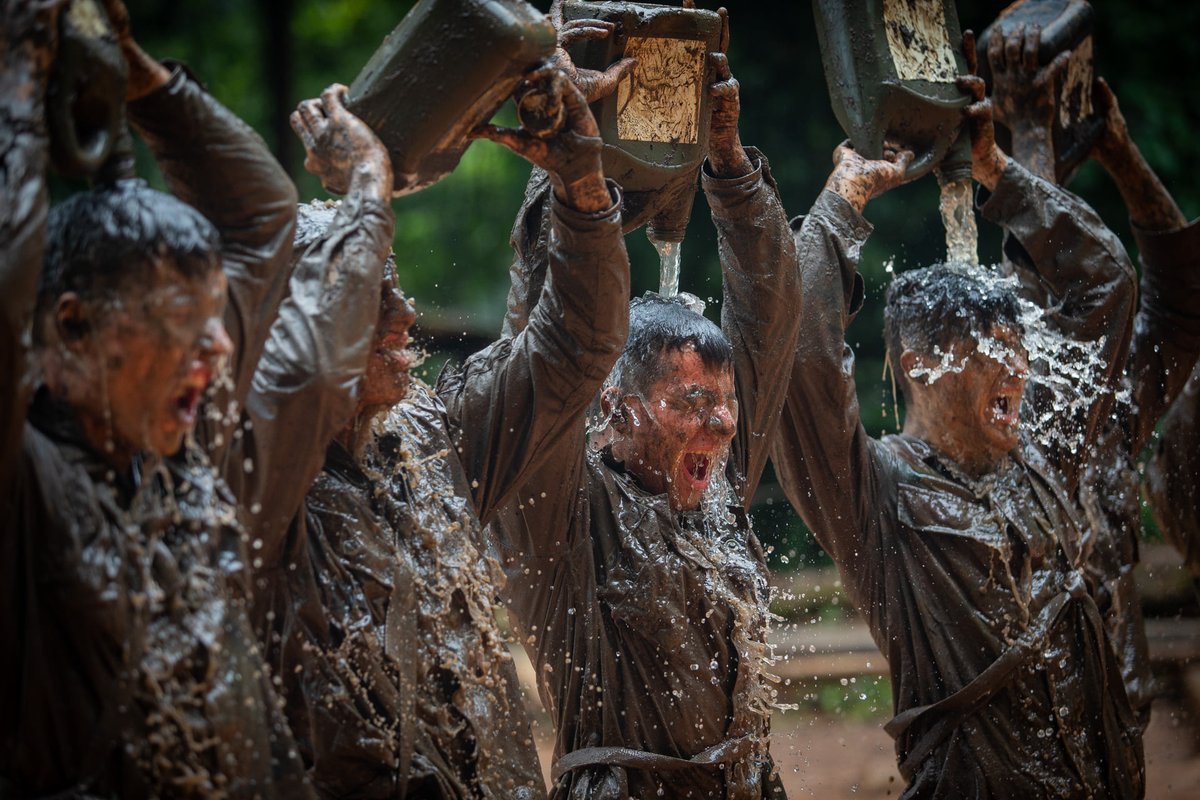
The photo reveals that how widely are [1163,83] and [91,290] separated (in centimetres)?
687

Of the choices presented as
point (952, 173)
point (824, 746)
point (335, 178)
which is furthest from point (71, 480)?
point (824, 746)

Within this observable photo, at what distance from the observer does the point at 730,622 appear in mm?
3539

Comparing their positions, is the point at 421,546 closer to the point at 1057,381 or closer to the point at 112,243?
the point at 112,243

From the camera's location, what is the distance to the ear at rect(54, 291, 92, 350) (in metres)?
2.32

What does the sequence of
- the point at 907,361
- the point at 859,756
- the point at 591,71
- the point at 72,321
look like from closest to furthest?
the point at 72,321 < the point at 591,71 < the point at 907,361 < the point at 859,756

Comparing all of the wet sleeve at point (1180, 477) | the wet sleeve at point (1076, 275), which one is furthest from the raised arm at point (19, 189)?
the wet sleeve at point (1180, 477)

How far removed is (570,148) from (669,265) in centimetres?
82

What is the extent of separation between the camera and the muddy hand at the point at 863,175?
4102 mm

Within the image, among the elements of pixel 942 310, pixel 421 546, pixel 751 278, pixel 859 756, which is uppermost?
pixel 751 278

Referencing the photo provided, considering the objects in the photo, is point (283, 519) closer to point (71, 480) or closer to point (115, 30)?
point (71, 480)

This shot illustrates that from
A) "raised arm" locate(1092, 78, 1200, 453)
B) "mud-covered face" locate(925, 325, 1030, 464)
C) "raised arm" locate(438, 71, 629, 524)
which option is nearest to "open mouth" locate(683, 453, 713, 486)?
"raised arm" locate(438, 71, 629, 524)

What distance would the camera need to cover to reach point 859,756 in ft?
23.6

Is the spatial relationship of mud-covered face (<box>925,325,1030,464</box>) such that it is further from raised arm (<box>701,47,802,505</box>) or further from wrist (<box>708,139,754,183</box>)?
wrist (<box>708,139,754,183</box>)

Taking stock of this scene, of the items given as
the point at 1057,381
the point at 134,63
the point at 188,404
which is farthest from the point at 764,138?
the point at 188,404
